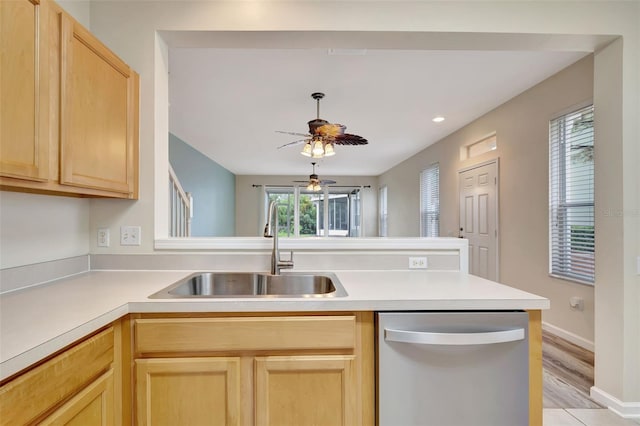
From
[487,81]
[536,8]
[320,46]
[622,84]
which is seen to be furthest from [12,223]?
[487,81]

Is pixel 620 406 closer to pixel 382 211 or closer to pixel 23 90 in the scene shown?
pixel 23 90

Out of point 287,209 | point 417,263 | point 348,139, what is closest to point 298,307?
point 417,263

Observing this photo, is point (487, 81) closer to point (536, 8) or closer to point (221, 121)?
point (536, 8)

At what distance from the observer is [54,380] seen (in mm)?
874

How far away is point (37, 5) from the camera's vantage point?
1.18 meters

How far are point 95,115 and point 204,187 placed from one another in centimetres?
529

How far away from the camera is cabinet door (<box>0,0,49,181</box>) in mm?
1056

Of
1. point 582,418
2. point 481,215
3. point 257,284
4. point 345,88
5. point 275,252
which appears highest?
point 345,88

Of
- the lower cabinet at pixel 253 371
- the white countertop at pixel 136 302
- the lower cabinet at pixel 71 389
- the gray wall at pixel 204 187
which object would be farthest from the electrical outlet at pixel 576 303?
the gray wall at pixel 204 187

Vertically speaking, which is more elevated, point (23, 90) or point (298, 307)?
point (23, 90)

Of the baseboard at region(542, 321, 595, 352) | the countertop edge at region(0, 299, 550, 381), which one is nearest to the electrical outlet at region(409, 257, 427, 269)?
the countertop edge at region(0, 299, 550, 381)

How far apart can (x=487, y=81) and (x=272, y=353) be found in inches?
131

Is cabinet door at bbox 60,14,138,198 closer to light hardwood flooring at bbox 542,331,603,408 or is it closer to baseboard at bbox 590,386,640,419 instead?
light hardwood flooring at bbox 542,331,603,408

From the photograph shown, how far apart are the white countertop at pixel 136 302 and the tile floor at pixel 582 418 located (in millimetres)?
1088
